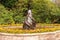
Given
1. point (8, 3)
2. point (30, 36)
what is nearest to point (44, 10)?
point (8, 3)

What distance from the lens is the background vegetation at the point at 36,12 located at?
19906 mm

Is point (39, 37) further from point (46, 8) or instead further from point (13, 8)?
point (13, 8)

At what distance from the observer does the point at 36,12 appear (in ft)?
66.3

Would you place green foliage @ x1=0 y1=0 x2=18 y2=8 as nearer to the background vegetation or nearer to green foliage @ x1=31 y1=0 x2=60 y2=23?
the background vegetation

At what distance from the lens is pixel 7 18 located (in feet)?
65.1

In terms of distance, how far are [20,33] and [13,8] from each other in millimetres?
8541

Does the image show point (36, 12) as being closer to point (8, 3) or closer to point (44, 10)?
point (44, 10)

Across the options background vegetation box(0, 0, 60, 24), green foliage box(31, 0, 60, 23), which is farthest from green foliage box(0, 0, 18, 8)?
green foliage box(31, 0, 60, 23)

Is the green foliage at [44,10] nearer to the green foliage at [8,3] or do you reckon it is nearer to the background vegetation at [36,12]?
the background vegetation at [36,12]

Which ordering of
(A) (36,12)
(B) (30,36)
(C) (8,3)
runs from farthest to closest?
1. (C) (8,3)
2. (A) (36,12)
3. (B) (30,36)

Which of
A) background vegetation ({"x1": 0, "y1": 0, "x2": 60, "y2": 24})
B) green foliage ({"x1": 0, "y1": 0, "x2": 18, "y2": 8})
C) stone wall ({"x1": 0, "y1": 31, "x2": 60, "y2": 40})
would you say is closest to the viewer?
stone wall ({"x1": 0, "y1": 31, "x2": 60, "y2": 40})

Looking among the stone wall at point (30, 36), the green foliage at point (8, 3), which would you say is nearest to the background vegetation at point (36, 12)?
the green foliage at point (8, 3)

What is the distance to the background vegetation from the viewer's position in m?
19.9

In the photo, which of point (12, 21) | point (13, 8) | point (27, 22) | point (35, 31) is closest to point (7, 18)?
point (12, 21)
